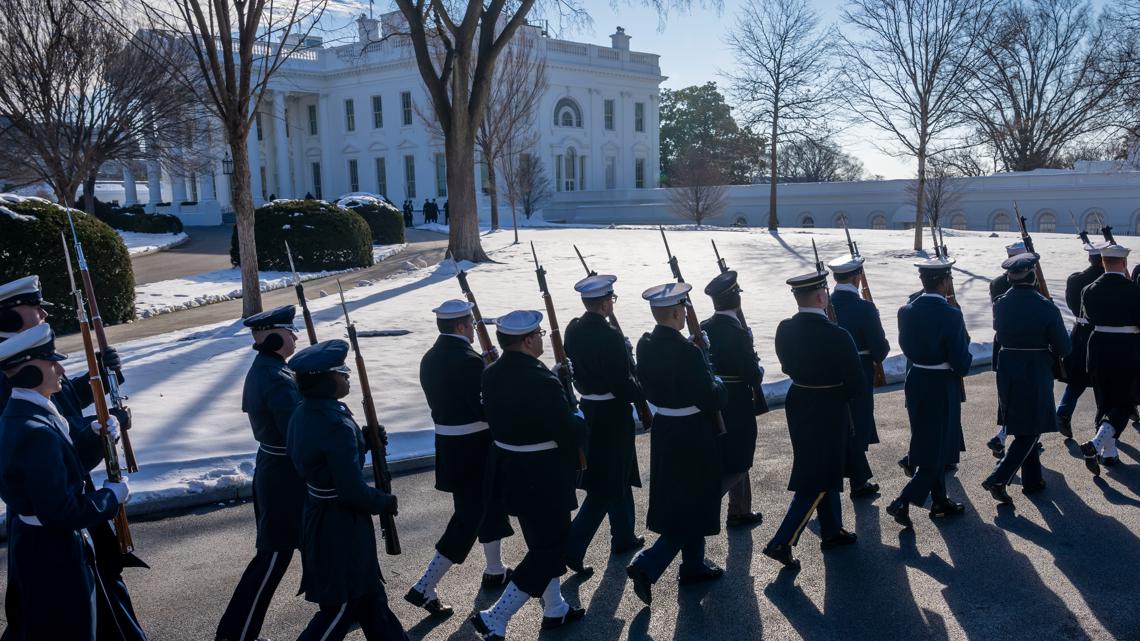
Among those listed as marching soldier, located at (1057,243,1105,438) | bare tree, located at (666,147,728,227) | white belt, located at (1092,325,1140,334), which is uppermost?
bare tree, located at (666,147,728,227)

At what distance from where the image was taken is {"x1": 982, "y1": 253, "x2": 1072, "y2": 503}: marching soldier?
6777 millimetres

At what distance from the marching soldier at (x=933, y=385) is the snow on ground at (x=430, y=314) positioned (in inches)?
158

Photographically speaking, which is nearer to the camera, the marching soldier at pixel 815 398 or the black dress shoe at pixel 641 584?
the black dress shoe at pixel 641 584

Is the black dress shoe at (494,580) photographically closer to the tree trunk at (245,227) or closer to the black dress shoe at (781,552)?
the black dress shoe at (781,552)

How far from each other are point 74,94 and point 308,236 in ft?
35.6

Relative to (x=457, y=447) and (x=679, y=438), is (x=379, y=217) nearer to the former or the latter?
(x=457, y=447)

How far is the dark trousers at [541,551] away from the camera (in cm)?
484

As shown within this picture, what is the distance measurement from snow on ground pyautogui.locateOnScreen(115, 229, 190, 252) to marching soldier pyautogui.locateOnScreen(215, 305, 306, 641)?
1086 inches

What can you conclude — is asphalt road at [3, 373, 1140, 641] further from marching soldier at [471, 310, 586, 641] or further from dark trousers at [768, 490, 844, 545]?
marching soldier at [471, 310, 586, 641]

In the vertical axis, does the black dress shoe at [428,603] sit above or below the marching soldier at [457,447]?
below

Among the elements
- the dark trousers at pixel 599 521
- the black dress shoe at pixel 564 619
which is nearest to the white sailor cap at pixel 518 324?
the dark trousers at pixel 599 521

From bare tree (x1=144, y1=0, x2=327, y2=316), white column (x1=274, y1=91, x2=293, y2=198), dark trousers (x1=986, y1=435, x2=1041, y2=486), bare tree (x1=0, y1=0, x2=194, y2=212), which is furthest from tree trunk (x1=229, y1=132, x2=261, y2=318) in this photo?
white column (x1=274, y1=91, x2=293, y2=198)

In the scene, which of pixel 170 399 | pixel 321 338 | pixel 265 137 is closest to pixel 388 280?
pixel 321 338

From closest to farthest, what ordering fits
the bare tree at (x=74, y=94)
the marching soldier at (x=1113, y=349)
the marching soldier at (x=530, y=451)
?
the marching soldier at (x=530, y=451), the marching soldier at (x=1113, y=349), the bare tree at (x=74, y=94)
